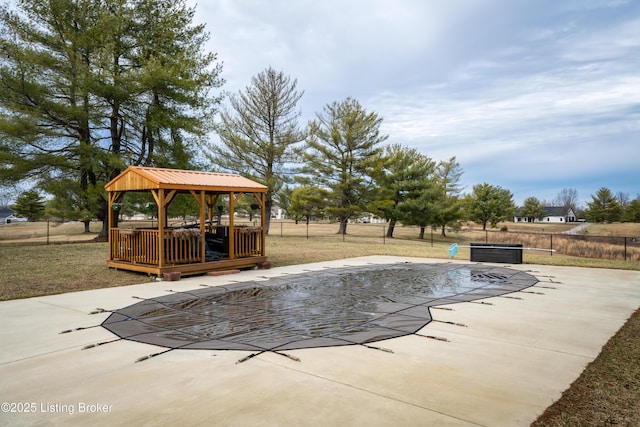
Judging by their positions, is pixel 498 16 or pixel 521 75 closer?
pixel 498 16

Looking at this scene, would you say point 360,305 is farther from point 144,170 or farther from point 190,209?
point 190,209

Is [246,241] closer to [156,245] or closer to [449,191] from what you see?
[156,245]

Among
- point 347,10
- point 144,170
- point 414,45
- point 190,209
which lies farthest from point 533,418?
point 190,209

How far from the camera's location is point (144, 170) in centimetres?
888

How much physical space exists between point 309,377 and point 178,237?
21.1 feet

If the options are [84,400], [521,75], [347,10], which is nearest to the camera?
[84,400]

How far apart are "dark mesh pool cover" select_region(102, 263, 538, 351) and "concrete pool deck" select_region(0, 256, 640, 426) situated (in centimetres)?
28

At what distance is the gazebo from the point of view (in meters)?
8.64

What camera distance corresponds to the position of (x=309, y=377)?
3248 millimetres

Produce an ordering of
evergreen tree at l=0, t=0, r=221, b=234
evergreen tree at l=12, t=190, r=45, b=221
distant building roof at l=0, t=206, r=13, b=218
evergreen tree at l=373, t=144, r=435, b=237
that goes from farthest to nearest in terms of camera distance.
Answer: distant building roof at l=0, t=206, r=13, b=218 → evergreen tree at l=12, t=190, r=45, b=221 → evergreen tree at l=373, t=144, r=435, b=237 → evergreen tree at l=0, t=0, r=221, b=234

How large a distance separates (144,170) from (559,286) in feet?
29.3

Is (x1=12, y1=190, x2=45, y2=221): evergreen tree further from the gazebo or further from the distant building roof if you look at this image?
the gazebo

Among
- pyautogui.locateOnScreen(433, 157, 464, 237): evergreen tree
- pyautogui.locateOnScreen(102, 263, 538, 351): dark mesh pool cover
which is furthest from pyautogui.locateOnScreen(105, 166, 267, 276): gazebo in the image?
pyautogui.locateOnScreen(433, 157, 464, 237): evergreen tree

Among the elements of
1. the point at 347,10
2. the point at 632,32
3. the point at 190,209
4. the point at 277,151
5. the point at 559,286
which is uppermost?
the point at 347,10
